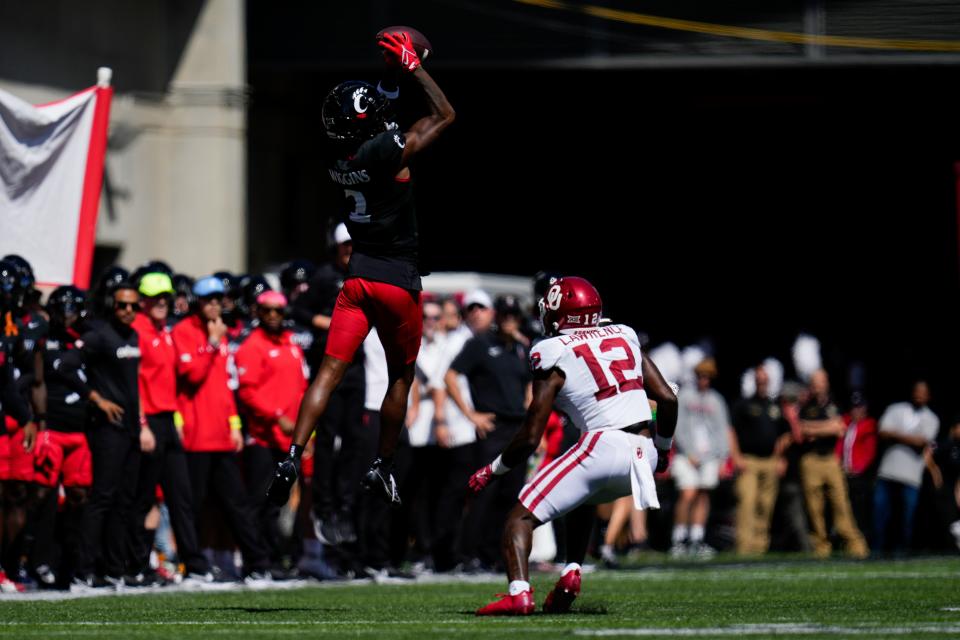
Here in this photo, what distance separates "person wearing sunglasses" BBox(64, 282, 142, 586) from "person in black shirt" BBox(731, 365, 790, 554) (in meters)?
9.62

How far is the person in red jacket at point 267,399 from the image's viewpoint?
50.5 ft

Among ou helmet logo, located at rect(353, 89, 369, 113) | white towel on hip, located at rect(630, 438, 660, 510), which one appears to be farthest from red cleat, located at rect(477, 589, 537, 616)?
ou helmet logo, located at rect(353, 89, 369, 113)

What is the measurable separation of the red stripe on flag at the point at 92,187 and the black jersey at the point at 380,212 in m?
4.76

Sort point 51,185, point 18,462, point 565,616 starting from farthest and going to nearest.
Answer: point 51,185
point 18,462
point 565,616

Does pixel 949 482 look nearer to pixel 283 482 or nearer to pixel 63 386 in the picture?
pixel 63 386

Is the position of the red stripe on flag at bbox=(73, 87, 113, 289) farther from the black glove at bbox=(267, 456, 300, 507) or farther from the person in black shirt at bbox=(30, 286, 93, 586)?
the black glove at bbox=(267, 456, 300, 507)

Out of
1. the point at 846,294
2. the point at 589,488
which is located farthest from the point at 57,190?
the point at 846,294

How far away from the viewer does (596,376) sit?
10477 millimetres

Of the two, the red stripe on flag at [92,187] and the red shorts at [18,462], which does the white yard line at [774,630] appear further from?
the red stripe on flag at [92,187]

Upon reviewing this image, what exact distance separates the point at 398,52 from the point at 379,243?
104cm

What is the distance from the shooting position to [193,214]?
925 inches

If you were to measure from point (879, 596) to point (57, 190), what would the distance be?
6.91m

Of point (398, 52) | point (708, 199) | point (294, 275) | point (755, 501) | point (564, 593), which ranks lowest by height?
point (564, 593)

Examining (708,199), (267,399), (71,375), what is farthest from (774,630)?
(708,199)
